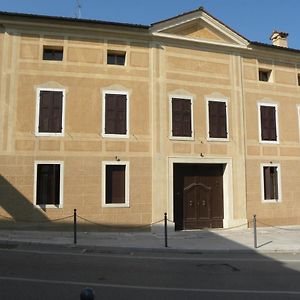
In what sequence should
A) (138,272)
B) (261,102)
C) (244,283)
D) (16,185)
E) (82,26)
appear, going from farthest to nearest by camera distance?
(261,102), (82,26), (16,185), (138,272), (244,283)

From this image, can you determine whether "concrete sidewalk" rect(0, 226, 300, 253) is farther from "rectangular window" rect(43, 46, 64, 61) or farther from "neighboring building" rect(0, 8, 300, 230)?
Answer: "rectangular window" rect(43, 46, 64, 61)

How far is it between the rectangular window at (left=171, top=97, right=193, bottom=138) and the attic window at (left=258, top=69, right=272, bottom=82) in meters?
4.83

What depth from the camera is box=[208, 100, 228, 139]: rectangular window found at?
2003cm

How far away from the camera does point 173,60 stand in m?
19.7

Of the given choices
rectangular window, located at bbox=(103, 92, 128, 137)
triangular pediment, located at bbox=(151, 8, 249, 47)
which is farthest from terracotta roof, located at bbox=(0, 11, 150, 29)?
rectangular window, located at bbox=(103, 92, 128, 137)

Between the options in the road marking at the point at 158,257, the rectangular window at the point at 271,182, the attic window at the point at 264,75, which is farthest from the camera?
the attic window at the point at 264,75

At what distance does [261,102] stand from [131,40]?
7395mm

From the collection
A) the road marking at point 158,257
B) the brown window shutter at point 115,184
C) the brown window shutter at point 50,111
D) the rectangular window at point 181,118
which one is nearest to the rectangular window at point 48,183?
the brown window shutter at point 50,111

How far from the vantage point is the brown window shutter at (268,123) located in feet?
69.7

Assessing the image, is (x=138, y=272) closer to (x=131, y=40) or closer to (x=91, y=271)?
(x=91, y=271)

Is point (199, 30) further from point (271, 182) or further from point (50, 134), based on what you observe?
point (50, 134)

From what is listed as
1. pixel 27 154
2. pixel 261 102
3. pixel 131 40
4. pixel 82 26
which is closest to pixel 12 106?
pixel 27 154

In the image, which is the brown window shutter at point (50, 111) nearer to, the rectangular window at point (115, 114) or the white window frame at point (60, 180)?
the white window frame at point (60, 180)

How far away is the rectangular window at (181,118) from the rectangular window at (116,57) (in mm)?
2977
